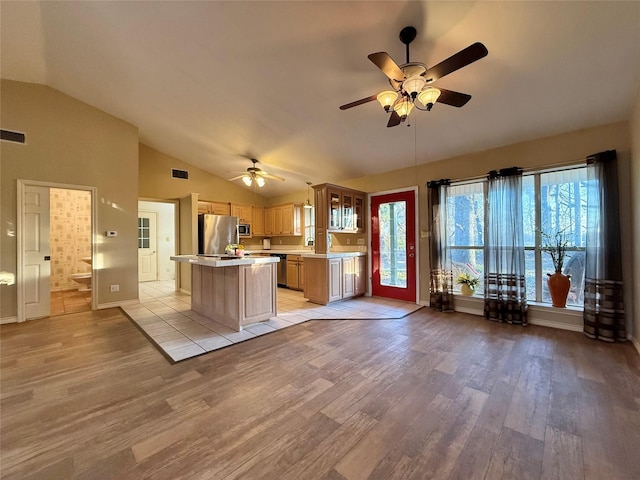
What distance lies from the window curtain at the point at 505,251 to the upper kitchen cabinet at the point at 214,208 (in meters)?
6.03

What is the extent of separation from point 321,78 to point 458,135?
2167 mm

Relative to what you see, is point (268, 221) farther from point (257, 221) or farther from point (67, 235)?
point (67, 235)

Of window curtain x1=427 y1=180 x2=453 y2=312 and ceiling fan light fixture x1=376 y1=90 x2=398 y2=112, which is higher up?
ceiling fan light fixture x1=376 y1=90 x2=398 y2=112

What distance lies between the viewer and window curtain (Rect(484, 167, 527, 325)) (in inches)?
147

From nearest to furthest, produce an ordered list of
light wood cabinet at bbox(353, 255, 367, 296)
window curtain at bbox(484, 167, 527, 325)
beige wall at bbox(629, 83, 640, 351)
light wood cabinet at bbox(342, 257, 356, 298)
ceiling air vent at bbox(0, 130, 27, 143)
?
beige wall at bbox(629, 83, 640, 351) < window curtain at bbox(484, 167, 527, 325) < ceiling air vent at bbox(0, 130, 27, 143) < light wood cabinet at bbox(342, 257, 356, 298) < light wood cabinet at bbox(353, 255, 367, 296)

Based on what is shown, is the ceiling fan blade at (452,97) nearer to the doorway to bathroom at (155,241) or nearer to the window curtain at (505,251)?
the window curtain at (505,251)

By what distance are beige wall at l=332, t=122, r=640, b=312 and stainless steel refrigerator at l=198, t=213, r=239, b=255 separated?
3432 mm

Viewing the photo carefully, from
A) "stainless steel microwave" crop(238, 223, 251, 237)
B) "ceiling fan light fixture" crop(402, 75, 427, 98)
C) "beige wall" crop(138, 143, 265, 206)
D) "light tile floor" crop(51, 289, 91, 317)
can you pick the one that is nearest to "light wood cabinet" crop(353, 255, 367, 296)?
"stainless steel microwave" crop(238, 223, 251, 237)

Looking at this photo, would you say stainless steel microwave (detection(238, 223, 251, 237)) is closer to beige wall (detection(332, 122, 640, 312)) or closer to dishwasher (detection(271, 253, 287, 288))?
dishwasher (detection(271, 253, 287, 288))

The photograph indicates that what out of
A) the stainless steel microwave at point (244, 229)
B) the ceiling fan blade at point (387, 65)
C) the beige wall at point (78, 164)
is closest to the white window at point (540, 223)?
the ceiling fan blade at point (387, 65)

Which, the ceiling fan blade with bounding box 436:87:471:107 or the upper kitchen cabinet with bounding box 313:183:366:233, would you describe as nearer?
the ceiling fan blade with bounding box 436:87:471:107

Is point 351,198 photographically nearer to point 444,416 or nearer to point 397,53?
point 397,53

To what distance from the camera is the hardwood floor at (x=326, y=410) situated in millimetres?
1437

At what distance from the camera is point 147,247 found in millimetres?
8008
